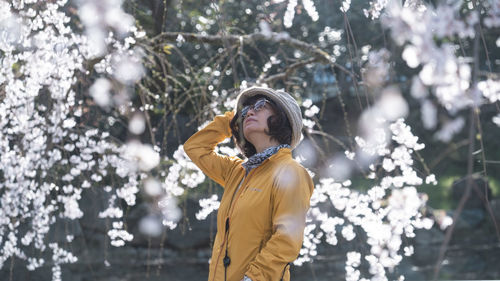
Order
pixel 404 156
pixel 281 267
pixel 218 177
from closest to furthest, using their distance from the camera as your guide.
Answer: pixel 281 267 < pixel 218 177 < pixel 404 156

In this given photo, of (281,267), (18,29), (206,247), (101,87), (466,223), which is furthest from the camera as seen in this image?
(466,223)

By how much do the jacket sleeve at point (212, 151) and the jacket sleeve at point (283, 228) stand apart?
1.07 ft

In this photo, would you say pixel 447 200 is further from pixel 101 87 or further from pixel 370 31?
pixel 101 87

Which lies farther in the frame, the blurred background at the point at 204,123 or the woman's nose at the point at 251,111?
the woman's nose at the point at 251,111

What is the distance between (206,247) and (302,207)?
18.0ft

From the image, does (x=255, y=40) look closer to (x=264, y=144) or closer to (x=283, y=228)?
(x=264, y=144)

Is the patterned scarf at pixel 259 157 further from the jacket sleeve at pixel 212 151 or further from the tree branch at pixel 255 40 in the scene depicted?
the tree branch at pixel 255 40

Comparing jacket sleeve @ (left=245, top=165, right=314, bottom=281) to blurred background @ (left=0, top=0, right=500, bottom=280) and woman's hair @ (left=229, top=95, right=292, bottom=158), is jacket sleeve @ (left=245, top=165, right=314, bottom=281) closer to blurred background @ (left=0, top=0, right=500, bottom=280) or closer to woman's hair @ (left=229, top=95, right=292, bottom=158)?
woman's hair @ (left=229, top=95, right=292, bottom=158)

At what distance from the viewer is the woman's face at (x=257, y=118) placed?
155cm

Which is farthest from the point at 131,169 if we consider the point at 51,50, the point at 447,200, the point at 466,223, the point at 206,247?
the point at 447,200

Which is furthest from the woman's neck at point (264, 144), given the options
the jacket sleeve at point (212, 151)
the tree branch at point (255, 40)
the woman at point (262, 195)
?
the tree branch at point (255, 40)

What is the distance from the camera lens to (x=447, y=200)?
8.93m

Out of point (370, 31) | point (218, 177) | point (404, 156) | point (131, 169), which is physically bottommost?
point (218, 177)

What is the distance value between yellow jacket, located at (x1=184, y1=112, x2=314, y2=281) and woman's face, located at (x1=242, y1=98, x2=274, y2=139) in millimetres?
95
